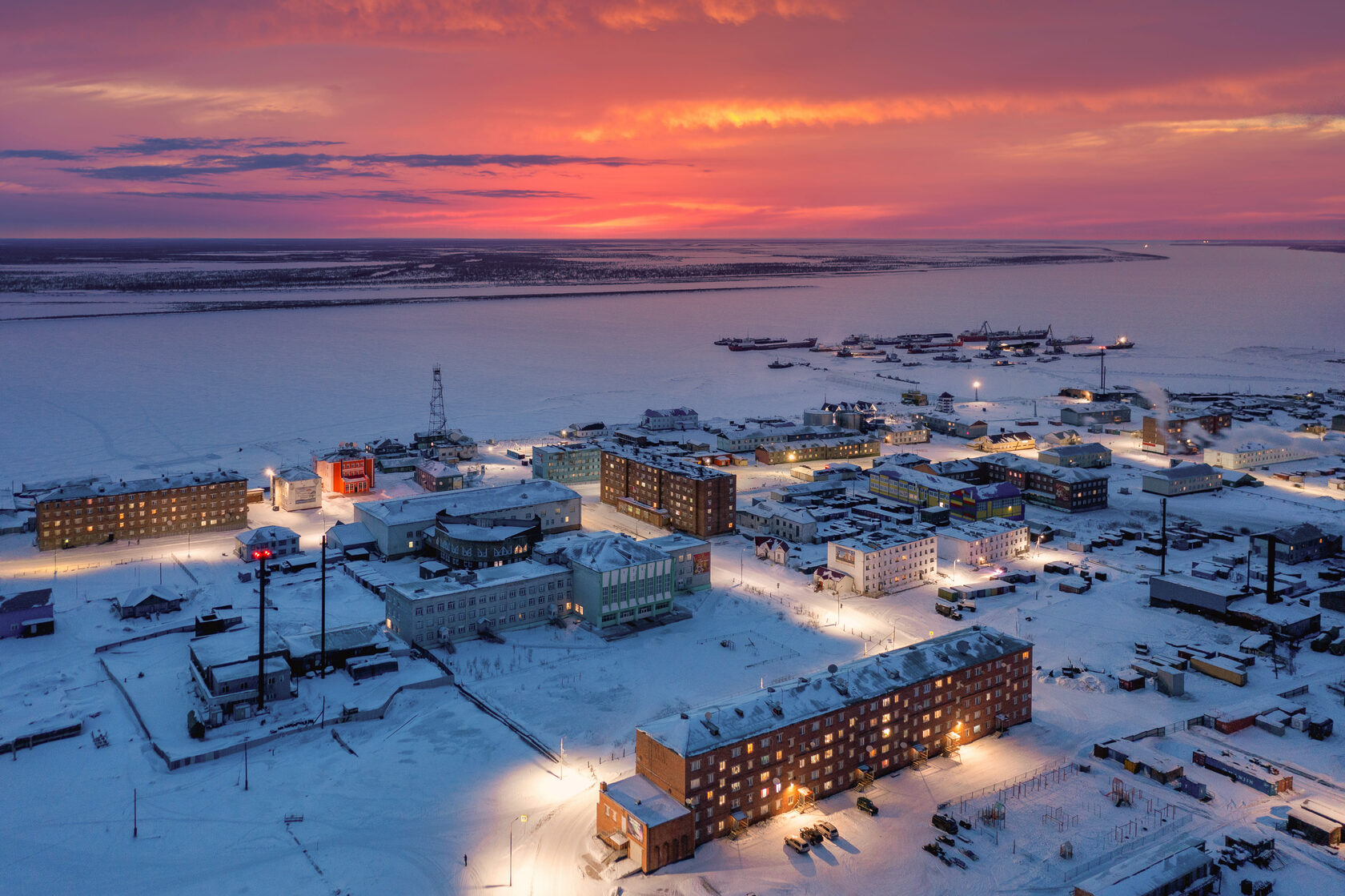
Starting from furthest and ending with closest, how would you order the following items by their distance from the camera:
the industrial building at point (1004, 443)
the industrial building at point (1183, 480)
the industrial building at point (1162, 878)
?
the industrial building at point (1004, 443), the industrial building at point (1183, 480), the industrial building at point (1162, 878)

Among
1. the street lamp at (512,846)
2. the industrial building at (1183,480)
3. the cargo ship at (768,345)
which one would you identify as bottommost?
the street lamp at (512,846)

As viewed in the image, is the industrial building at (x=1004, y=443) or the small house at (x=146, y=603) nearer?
the small house at (x=146, y=603)

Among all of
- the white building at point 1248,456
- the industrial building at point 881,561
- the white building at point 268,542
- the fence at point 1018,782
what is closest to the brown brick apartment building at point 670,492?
the industrial building at point 881,561

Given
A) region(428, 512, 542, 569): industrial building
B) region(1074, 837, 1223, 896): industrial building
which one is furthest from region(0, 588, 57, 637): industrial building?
region(1074, 837, 1223, 896): industrial building

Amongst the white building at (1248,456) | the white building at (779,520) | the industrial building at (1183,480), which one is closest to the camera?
the white building at (779,520)

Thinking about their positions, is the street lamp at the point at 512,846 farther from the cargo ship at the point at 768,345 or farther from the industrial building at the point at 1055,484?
the cargo ship at the point at 768,345

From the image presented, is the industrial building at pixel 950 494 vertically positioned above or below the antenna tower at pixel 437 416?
below
